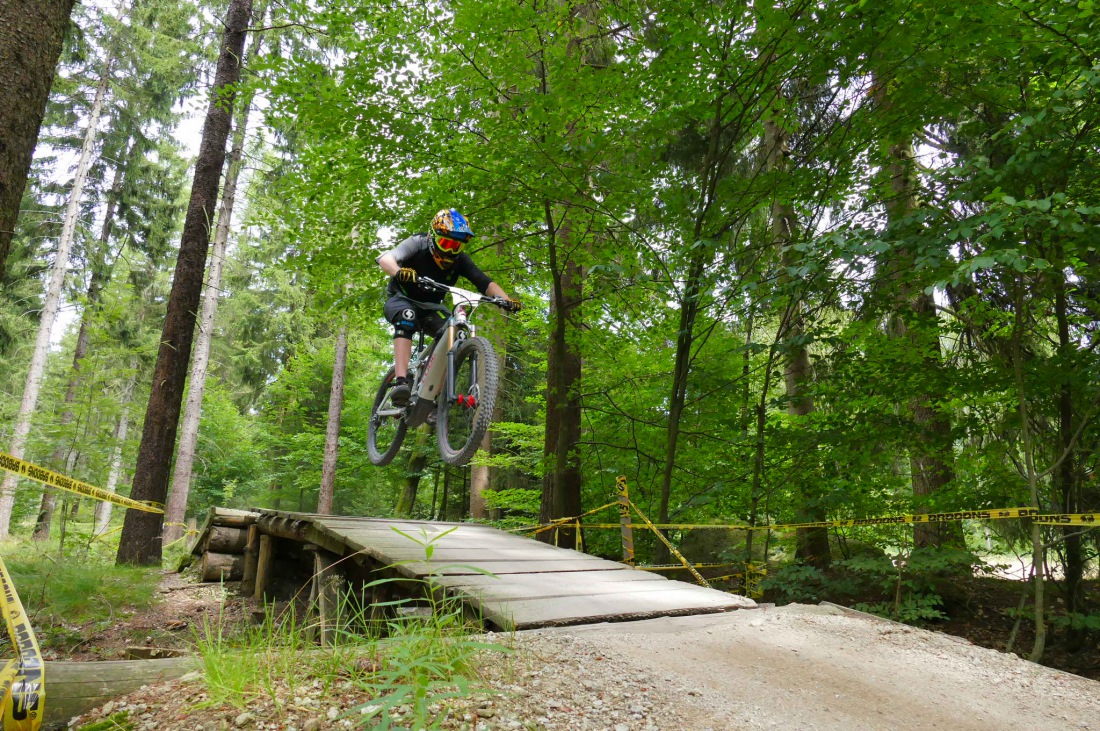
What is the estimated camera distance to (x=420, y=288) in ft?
17.5

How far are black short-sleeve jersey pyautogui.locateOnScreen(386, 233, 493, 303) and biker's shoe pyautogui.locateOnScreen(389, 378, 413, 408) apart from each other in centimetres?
77

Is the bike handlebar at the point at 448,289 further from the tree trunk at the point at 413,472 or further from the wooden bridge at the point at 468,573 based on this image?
the tree trunk at the point at 413,472

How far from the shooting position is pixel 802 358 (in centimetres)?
870

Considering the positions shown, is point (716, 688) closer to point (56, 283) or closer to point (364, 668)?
point (364, 668)

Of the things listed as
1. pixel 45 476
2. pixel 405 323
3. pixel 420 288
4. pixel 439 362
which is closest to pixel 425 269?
pixel 420 288

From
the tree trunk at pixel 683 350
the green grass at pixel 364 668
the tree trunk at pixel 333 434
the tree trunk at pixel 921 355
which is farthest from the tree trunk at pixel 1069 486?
the tree trunk at pixel 333 434

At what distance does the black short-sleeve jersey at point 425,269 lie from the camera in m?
4.97

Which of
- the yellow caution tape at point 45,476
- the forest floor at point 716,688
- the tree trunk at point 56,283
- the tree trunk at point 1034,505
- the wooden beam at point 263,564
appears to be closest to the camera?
the forest floor at point 716,688

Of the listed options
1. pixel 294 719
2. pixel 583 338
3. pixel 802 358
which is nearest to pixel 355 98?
pixel 583 338

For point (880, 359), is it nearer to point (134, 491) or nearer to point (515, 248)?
point (515, 248)

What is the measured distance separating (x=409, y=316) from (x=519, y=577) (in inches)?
96.8

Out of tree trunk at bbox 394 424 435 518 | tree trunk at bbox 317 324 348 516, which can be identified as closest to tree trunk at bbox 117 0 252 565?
Answer: tree trunk at bbox 317 324 348 516

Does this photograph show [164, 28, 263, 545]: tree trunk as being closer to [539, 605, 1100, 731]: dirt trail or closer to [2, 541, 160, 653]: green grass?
[2, 541, 160, 653]: green grass

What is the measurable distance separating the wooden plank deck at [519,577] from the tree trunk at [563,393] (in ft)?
4.45
